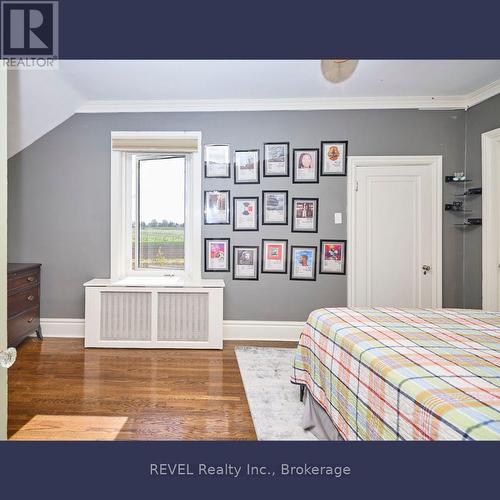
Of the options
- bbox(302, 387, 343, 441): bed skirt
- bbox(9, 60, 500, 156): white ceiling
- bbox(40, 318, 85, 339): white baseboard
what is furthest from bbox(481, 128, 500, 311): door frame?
bbox(40, 318, 85, 339): white baseboard

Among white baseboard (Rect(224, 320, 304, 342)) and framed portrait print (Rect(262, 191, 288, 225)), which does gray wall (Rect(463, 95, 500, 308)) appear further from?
framed portrait print (Rect(262, 191, 288, 225))

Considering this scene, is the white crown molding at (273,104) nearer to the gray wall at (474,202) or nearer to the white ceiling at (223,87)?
the white ceiling at (223,87)

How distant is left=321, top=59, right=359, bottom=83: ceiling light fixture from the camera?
8.17 ft

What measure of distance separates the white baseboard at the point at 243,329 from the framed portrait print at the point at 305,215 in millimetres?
1029

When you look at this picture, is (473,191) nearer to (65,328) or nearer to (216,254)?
(216,254)

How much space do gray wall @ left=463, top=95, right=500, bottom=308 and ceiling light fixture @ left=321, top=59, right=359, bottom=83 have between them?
1.48 meters

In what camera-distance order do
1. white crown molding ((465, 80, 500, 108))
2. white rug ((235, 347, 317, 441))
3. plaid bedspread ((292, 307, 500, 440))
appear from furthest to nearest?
1. white crown molding ((465, 80, 500, 108))
2. white rug ((235, 347, 317, 441))
3. plaid bedspread ((292, 307, 500, 440))

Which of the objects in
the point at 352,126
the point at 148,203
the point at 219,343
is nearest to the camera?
the point at 219,343

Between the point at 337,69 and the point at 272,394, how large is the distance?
2.57m
